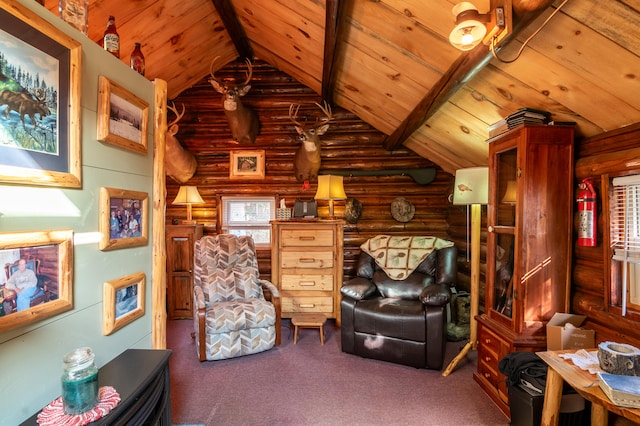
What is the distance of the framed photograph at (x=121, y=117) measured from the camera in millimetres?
1527

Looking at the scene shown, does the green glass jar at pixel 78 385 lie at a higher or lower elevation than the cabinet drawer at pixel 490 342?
higher

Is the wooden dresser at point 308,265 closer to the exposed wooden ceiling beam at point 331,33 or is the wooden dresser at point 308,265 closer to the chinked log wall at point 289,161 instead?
the chinked log wall at point 289,161

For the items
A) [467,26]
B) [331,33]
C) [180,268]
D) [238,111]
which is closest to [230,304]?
[180,268]

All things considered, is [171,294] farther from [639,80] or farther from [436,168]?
[639,80]

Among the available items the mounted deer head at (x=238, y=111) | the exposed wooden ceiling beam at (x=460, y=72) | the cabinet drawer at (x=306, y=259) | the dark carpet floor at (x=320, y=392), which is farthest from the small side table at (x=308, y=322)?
the mounted deer head at (x=238, y=111)

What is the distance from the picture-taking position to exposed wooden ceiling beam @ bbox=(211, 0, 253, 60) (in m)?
3.49

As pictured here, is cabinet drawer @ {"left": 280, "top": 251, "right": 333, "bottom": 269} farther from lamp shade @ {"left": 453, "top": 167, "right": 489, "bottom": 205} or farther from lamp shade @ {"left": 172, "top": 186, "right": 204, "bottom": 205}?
lamp shade @ {"left": 453, "top": 167, "right": 489, "bottom": 205}

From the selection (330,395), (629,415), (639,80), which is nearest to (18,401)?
(330,395)

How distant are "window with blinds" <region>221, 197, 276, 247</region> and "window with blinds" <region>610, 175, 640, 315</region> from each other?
3.73 meters

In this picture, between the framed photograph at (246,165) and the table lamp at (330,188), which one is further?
the framed photograph at (246,165)

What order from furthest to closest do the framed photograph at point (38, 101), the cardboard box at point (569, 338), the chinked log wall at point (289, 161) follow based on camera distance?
the chinked log wall at point (289, 161), the cardboard box at point (569, 338), the framed photograph at point (38, 101)

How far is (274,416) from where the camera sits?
2.27m

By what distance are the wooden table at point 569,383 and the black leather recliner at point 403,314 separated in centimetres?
119

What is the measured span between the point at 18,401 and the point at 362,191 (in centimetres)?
403
